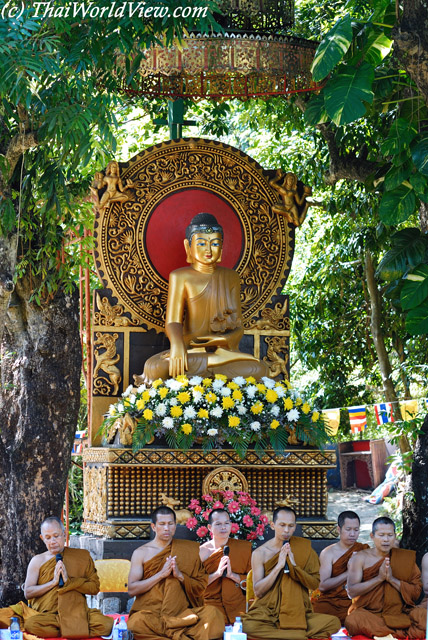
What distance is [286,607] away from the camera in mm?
7844

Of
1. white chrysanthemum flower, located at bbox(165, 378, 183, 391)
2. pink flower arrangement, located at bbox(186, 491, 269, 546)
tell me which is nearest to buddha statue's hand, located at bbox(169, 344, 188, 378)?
white chrysanthemum flower, located at bbox(165, 378, 183, 391)

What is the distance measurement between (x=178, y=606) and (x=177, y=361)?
3.09m

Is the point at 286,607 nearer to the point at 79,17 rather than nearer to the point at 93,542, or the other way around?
the point at 93,542

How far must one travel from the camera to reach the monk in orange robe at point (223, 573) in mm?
8211

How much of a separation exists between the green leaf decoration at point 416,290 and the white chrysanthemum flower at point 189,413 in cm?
222

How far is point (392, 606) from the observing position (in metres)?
8.07

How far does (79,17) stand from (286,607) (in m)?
5.00

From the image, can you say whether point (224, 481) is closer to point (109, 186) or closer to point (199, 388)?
point (199, 388)

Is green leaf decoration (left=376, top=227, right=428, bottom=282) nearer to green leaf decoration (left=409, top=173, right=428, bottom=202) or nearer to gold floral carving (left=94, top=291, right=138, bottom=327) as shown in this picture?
green leaf decoration (left=409, top=173, right=428, bottom=202)

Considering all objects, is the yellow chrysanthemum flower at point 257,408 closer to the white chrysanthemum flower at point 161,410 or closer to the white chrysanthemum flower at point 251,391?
the white chrysanthemum flower at point 251,391

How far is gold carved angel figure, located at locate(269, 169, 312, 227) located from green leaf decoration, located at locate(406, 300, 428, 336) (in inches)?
117

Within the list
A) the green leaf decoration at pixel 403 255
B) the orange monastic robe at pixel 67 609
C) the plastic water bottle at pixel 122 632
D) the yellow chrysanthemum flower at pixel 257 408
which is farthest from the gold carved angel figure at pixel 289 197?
the plastic water bottle at pixel 122 632

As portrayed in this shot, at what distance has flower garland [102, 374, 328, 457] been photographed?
31.1 feet

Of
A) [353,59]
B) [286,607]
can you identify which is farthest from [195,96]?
[286,607]
